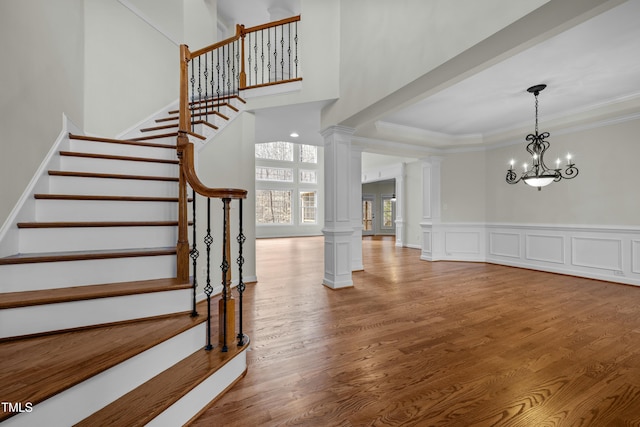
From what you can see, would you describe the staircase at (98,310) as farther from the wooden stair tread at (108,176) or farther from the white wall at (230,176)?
the white wall at (230,176)

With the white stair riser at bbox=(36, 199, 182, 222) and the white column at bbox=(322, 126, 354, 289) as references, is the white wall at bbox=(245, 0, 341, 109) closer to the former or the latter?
the white column at bbox=(322, 126, 354, 289)

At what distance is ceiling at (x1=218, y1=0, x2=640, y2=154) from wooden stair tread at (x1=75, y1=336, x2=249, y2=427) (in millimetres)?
3201

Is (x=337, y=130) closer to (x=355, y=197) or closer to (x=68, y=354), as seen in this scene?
(x=355, y=197)

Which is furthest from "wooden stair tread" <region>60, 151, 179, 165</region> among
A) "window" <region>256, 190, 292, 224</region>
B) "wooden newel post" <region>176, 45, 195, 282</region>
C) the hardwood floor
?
"window" <region>256, 190, 292, 224</region>

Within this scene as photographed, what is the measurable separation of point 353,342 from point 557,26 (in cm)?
266

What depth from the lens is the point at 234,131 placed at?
4066 millimetres

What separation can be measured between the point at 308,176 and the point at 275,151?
1.95m

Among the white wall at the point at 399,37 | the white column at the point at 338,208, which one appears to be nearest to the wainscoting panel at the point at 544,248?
the white column at the point at 338,208

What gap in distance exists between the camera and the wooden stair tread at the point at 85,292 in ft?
4.70

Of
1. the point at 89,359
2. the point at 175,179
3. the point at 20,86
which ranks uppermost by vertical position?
the point at 20,86

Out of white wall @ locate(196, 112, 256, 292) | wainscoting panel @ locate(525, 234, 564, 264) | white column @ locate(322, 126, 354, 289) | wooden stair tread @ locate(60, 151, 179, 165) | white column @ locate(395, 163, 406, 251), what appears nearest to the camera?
wooden stair tread @ locate(60, 151, 179, 165)

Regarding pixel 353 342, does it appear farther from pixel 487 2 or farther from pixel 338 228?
pixel 487 2

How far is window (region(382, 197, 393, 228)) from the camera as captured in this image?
13.9 m

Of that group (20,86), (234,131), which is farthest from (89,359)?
(234,131)
